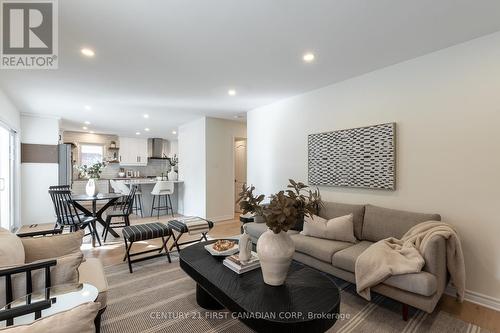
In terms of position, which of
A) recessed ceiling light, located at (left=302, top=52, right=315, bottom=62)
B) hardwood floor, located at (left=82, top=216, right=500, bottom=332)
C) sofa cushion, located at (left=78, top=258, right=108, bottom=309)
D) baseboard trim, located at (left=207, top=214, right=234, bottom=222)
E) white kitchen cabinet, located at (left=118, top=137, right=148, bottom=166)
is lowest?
hardwood floor, located at (left=82, top=216, right=500, bottom=332)

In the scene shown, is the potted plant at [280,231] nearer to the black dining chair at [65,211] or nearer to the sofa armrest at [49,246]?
the sofa armrest at [49,246]

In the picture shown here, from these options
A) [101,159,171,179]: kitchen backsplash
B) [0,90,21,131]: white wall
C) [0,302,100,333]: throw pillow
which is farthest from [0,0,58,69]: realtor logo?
[101,159,171,179]: kitchen backsplash

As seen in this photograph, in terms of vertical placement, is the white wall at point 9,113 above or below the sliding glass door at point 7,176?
above

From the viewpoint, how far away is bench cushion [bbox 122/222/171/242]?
3102mm

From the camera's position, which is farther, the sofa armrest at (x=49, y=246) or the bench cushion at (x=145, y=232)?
the bench cushion at (x=145, y=232)

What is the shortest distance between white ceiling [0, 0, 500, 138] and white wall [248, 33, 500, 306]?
220 millimetres

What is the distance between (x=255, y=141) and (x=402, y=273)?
3542 mm

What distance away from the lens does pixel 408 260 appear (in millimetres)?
2037

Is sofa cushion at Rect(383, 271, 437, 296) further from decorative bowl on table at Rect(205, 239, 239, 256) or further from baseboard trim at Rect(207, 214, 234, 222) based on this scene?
baseboard trim at Rect(207, 214, 234, 222)

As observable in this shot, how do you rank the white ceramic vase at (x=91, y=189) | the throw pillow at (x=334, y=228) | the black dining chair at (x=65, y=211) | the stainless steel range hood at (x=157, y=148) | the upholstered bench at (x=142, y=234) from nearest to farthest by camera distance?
the throw pillow at (x=334, y=228) → the upholstered bench at (x=142, y=234) → the black dining chair at (x=65, y=211) → the white ceramic vase at (x=91, y=189) → the stainless steel range hood at (x=157, y=148)

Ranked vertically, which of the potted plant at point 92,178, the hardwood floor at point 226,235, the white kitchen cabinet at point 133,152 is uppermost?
the white kitchen cabinet at point 133,152

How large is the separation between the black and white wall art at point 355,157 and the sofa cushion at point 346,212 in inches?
12.6

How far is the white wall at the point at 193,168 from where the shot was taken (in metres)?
5.82

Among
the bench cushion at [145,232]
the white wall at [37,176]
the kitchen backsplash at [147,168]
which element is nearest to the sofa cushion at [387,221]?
the bench cushion at [145,232]
